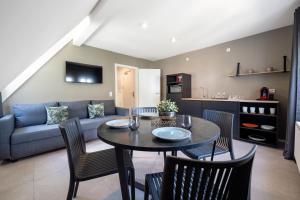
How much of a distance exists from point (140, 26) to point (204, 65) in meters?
2.21

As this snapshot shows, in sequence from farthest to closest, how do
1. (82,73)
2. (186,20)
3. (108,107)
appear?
(108,107), (82,73), (186,20)

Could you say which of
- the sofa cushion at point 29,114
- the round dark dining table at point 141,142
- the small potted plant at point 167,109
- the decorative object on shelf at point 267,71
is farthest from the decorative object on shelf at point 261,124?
the sofa cushion at point 29,114

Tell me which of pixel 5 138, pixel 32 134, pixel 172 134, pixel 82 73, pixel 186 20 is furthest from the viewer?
pixel 82 73

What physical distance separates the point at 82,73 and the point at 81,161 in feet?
9.74

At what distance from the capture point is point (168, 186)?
2.09 feet

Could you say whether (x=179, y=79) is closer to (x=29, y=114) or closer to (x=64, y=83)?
(x=64, y=83)

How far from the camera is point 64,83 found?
3.58 meters

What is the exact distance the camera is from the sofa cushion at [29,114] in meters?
2.74

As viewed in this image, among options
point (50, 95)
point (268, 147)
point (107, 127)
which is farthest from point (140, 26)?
point (268, 147)

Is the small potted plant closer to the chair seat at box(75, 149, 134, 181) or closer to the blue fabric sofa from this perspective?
the chair seat at box(75, 149, 134, 181)

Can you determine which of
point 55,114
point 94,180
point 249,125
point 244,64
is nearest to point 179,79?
point 244,64

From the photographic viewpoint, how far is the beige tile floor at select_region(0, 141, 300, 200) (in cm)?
155

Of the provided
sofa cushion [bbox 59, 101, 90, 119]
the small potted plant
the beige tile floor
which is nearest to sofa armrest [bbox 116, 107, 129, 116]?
sofa cushion [bbox 59, 101, 90, 119]

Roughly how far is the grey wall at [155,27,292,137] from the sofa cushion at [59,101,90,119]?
308cm
